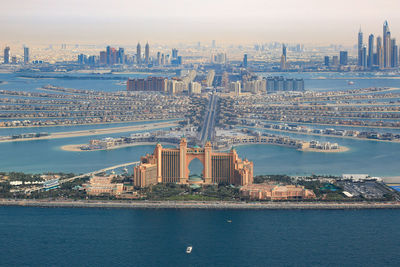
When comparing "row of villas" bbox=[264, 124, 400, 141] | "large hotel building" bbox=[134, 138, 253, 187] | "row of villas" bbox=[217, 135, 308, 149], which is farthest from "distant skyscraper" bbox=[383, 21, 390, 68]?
"large hotel building" bbox=[134, 138, 253, 187]

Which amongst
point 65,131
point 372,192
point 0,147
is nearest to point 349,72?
point 65,131

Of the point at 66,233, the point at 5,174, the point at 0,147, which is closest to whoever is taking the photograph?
the point at 66,233

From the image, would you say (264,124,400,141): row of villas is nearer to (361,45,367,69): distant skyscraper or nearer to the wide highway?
the wide highway

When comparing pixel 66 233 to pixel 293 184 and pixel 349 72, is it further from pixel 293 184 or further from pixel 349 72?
pixel 349 72

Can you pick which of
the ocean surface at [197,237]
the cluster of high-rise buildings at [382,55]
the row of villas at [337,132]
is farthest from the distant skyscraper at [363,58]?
the ocean surface at [197,237]

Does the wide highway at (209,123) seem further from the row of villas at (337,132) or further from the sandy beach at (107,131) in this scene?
the row of villas at (337,132)
